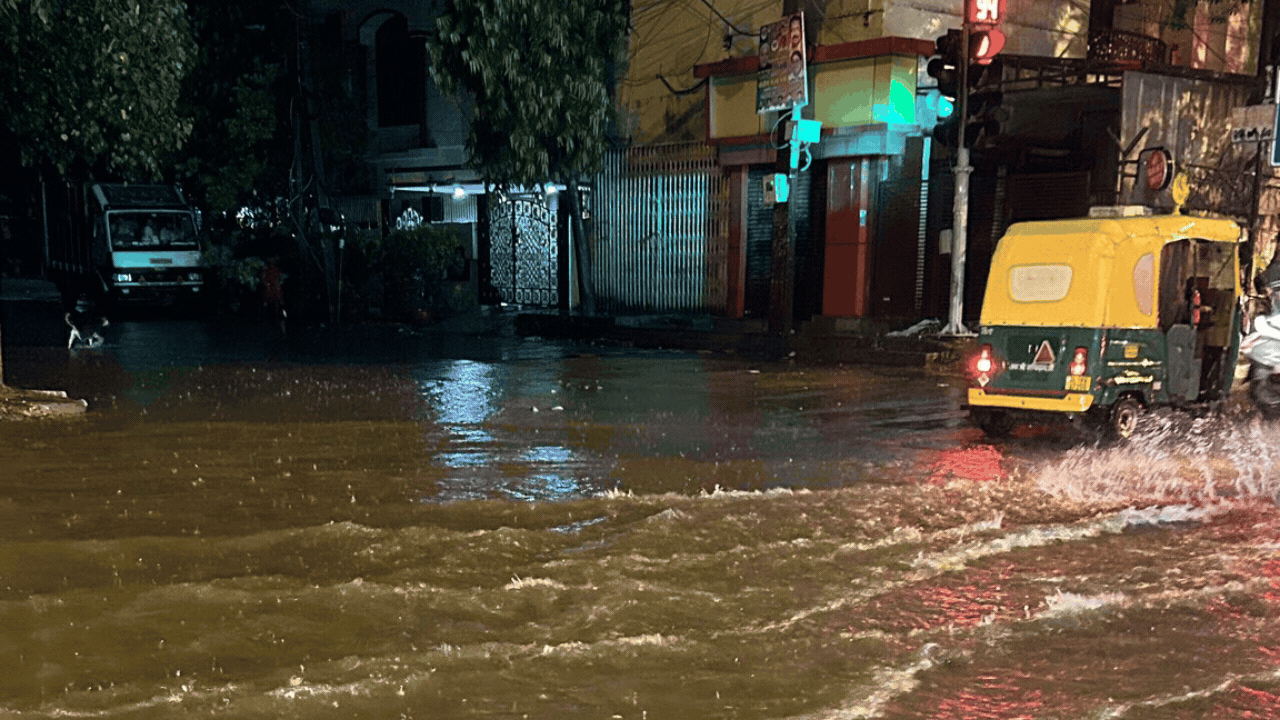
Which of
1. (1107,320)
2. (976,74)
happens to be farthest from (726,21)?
(1107,320)

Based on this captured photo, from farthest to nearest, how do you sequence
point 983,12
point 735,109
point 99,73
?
point 735,109 < point 983,12 < point 99,73

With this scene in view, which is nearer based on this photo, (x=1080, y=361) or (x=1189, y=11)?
(x=1080, y=361)

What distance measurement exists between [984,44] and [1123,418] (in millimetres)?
6984

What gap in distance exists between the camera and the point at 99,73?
12094 millimetres

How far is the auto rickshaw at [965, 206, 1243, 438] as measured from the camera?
9.99 metres

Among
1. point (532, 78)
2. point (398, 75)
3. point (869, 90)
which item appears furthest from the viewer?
point (398, 75)

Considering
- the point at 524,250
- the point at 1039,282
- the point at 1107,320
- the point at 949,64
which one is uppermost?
the point at 949,64

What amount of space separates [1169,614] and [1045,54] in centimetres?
1851

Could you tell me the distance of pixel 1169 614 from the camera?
5523 mm

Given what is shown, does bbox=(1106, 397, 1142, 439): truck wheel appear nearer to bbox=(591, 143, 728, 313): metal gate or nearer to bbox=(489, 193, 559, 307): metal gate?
bbox=(591, 143, 728, 313): metal gate

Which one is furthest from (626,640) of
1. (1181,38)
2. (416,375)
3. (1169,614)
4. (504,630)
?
(1181,38)

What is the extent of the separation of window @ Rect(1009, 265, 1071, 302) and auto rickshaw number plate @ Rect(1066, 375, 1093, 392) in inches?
29.8

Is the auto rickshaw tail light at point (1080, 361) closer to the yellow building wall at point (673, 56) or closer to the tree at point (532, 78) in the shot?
the yellow building wall at point (673, 56)

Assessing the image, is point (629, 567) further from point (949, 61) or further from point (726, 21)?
point (726, 21)
